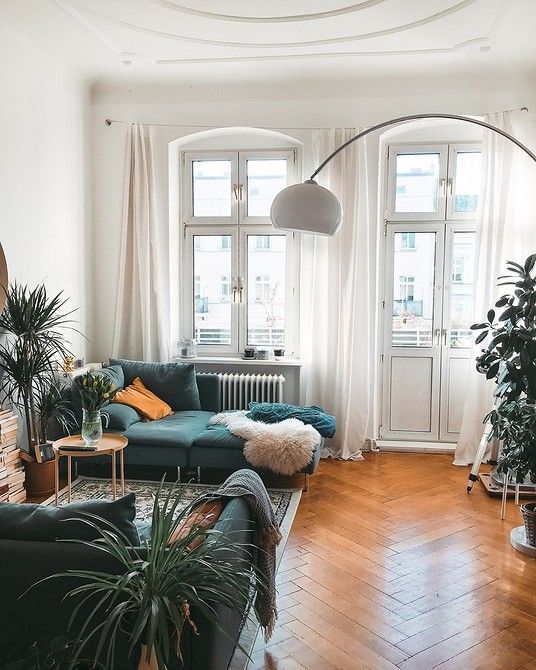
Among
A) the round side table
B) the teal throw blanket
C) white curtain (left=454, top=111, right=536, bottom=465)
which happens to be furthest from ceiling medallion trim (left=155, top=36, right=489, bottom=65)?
the round side table

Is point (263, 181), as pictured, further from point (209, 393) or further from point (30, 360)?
point (30, 360)

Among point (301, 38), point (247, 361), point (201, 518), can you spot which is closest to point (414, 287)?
point (247, 361)

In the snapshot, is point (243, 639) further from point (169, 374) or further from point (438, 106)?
point (438, 106)

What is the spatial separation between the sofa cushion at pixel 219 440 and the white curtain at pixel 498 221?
6.57 feet

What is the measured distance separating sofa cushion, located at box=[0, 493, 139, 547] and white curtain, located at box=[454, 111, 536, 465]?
3.84 m

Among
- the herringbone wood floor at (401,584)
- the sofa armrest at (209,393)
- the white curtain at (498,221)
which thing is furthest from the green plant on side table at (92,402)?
the white curtain at (498,221)

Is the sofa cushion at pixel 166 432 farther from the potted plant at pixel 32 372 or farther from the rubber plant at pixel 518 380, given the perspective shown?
the rubber plant at pixel 518 380

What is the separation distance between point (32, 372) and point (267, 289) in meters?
2.38

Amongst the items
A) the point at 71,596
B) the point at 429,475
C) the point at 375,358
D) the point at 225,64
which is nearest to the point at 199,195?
the point at 225,64

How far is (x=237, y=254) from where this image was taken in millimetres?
5812

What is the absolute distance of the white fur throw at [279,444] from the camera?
4.20 metres

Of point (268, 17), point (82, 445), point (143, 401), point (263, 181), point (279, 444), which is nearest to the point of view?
point (82, 445)

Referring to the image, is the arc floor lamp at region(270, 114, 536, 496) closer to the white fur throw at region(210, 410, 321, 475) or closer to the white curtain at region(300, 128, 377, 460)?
the white fur throw at region(210, 410, 321, 475)

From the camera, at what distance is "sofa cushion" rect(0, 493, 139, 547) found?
1918 millimetres
